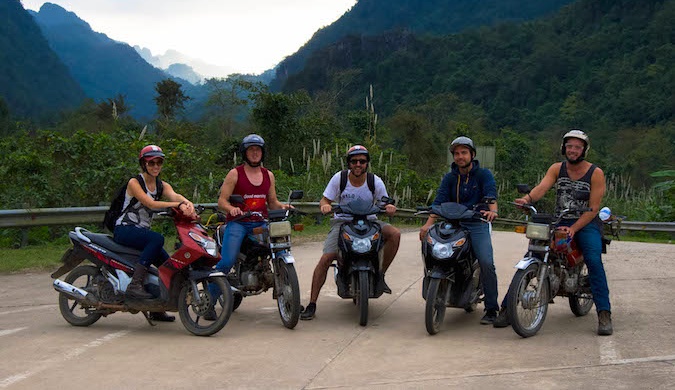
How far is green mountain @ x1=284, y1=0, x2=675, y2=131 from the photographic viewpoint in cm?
7750

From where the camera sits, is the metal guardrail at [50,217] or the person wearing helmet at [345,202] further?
the metal guardrail at [50,217]

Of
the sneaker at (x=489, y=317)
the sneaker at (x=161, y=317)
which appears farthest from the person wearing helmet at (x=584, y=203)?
the sneaker at (x=161, y=317)

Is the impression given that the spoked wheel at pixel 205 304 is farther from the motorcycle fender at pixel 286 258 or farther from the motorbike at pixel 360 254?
the motorbike at pixel 360 254

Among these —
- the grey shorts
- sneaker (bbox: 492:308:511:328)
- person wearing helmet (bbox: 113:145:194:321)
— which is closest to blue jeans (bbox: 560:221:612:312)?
sneaker (bbox: 492:308:511:328)

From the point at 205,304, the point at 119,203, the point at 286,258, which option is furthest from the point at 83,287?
the point at 286,258

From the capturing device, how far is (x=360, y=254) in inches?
296

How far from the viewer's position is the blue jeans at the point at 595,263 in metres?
7.34

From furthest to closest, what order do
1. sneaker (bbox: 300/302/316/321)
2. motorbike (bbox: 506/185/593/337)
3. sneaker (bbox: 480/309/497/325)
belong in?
1. sneaker (bbox: 300/302/316/321)
2. sneaker (bbox: 480/309/497/325)
3. motorbike (bbox: 506/185/593/337)

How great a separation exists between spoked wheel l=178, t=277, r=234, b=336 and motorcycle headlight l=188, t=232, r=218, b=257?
0.24m

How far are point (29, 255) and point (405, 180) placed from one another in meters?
13.5

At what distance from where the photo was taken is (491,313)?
7781mm

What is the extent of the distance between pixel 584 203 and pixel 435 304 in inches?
68.5

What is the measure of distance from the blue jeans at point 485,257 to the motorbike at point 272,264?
1.72 m

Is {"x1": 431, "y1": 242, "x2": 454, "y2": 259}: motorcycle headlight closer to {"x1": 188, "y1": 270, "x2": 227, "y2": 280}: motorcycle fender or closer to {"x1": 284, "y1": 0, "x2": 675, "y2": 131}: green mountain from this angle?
{"x1": 188, "y1": 270, "x2": 227, "y2": 280}: motorcycle fender
